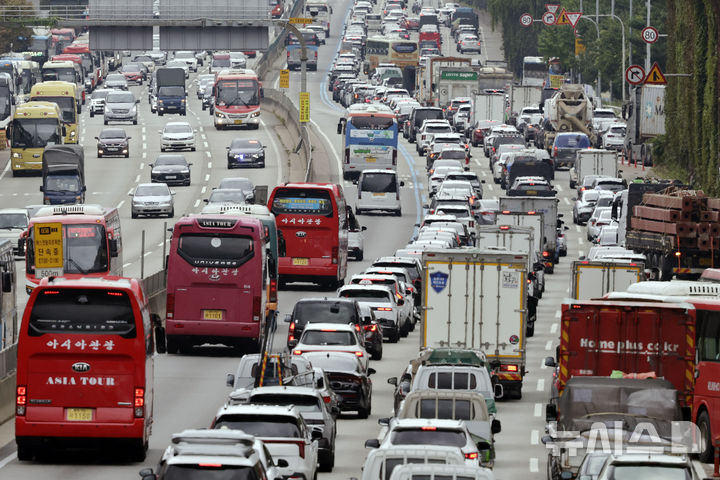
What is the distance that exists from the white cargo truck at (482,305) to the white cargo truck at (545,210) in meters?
22.1

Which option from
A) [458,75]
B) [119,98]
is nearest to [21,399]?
[119,98]

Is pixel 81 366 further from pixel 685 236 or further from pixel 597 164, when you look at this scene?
pixel 597 164

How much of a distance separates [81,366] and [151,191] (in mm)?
47205

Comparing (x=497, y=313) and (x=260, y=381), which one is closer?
(x=260, y=381)

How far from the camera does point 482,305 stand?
36.1 meters

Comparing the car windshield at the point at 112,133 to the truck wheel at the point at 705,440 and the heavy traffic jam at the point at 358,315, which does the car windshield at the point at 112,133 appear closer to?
the heavy traffic jam at the point at 358,315

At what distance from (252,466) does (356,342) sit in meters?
16.4

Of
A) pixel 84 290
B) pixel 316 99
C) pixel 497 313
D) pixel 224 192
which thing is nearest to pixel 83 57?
pixel 316 99

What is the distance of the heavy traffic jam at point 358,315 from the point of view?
81.9 ft

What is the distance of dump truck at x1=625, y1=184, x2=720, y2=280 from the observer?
46812 mm

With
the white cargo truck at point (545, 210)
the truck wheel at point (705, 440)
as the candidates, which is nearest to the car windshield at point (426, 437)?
the truck wheel at point (705, 440)

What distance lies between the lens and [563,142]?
302 ft

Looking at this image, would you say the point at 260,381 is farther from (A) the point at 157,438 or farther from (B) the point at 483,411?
(B) the point at 483,411

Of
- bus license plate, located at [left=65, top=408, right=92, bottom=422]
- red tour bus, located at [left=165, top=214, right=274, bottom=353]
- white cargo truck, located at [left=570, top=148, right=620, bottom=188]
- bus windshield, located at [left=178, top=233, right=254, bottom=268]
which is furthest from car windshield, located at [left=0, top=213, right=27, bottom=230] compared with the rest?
bus license plate, located at [left=65, top=408, right=92, bottom=422]
